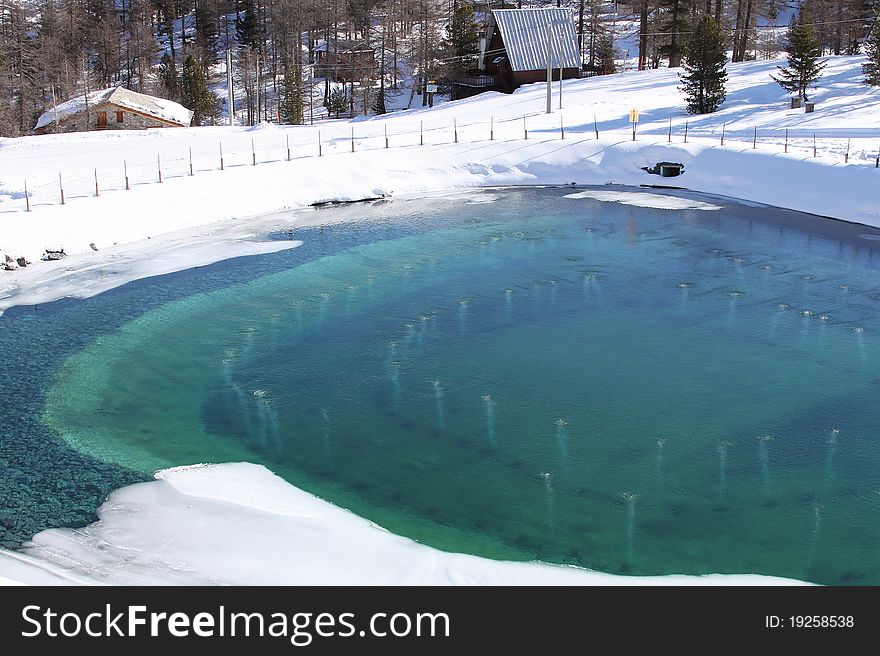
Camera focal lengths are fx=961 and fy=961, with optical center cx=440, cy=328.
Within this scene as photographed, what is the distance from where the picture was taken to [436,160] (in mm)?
44250

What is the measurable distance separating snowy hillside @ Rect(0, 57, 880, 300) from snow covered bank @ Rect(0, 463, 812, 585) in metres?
16.1

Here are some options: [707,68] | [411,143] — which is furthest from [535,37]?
[411,143]

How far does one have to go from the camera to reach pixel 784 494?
1491cm

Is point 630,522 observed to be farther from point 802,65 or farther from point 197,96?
point 197,96

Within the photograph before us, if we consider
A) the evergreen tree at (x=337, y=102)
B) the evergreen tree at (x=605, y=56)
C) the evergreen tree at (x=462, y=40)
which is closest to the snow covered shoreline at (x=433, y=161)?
the evergreen tree at (x=462, y=40)

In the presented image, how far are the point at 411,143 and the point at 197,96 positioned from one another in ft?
114

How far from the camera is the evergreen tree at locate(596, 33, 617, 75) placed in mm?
76062

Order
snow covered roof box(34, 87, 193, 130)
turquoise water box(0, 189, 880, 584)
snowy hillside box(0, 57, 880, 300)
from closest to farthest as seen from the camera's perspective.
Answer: turquoise water box(0, 189, 880, 584)
snowy hillside box(0, 57, 880, 300)
snow covered roof box(34, 87, 193, 130)

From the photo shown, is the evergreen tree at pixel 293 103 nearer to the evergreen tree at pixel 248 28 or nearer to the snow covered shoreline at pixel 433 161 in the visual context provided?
the snow covered shoreline at pixel 433 161

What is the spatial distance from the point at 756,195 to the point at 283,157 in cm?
2043

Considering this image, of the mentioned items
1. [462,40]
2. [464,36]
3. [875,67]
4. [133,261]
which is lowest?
[133,261]

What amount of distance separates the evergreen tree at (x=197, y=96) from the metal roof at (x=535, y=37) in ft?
77.7

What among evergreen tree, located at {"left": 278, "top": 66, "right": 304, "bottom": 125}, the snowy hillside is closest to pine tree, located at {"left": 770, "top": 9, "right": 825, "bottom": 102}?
the snowy hillside

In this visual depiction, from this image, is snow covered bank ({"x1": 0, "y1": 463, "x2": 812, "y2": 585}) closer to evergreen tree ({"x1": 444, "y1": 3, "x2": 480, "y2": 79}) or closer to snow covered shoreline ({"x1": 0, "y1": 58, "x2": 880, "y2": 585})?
snow covered shoreline ({"x1": 0, "y1": 58, "x2": 880, "y2": 585})
